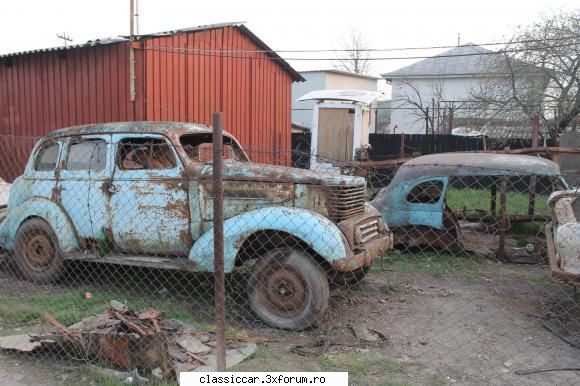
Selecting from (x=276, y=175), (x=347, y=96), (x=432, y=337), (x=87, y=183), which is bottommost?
(x=432, y=337)

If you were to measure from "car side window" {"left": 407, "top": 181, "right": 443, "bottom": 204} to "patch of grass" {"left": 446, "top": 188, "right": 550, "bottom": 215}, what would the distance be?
1.34 metres

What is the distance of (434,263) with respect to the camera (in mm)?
6980

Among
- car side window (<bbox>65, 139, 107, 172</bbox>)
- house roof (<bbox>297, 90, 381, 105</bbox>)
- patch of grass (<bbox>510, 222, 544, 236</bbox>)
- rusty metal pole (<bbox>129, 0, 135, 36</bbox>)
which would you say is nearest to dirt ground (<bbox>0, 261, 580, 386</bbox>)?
patch of grass (<bbox>510, 222, 544, 236</bbox>)

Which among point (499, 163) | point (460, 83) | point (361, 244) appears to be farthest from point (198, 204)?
point (460, 83)

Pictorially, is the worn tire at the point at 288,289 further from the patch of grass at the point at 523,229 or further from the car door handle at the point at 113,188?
the patch of grass at the point at 523,229

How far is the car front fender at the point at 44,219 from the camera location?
18.9 ft

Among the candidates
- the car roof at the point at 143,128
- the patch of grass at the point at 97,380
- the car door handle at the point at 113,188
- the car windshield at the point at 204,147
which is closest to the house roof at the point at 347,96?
the car windshield at the point at 204,147

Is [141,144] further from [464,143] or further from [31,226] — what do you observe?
[464,143]

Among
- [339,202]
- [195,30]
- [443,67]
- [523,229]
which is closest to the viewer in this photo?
[339,202]

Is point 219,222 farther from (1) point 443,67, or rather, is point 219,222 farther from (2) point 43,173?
(1) point 443,67

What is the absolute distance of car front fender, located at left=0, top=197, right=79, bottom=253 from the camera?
5750 mm

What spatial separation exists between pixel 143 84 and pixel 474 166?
6.32 metres

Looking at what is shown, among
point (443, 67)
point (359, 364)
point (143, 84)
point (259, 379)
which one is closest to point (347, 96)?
point (143, 84)

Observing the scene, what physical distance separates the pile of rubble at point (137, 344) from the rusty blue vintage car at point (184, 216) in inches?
33.1
